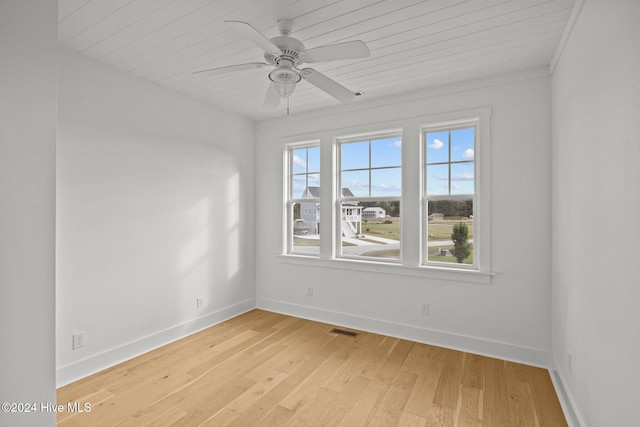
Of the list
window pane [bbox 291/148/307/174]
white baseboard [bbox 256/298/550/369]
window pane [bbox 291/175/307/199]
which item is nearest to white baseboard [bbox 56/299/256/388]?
white baseboard [bbox 256/298/550/369]

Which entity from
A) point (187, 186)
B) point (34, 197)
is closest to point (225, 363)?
point (187, 186)

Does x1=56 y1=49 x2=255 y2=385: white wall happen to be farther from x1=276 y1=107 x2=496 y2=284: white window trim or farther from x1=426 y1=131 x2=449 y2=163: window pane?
x1=426 y1=131 x2=449 y2=163: window pane

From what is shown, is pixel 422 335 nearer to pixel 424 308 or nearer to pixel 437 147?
pixel 424 308

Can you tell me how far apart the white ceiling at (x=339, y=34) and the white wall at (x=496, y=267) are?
0.27m

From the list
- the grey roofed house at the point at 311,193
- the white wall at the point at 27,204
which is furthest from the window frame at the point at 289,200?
the white wall at the point at 27,204

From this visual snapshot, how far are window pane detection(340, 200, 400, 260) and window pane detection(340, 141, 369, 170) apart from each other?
0.46m

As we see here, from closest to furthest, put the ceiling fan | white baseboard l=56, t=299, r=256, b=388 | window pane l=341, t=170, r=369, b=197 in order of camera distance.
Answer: the ceiling fan → white baseboard l=56, t=299, r=256, b=388 → window pane l=341, t=170, r=369, b=197

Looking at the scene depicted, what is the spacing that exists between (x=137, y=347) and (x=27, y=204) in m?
2.23

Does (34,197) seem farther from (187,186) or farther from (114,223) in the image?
(187,186)

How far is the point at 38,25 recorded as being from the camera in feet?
3.94

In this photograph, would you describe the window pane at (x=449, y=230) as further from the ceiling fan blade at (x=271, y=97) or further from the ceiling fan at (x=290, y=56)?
the ceiling fan blade at (x=271, y=97)

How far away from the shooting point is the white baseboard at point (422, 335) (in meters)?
2.73

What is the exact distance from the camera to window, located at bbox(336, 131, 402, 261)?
11.4ft

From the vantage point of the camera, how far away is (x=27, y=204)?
3.90 ft
